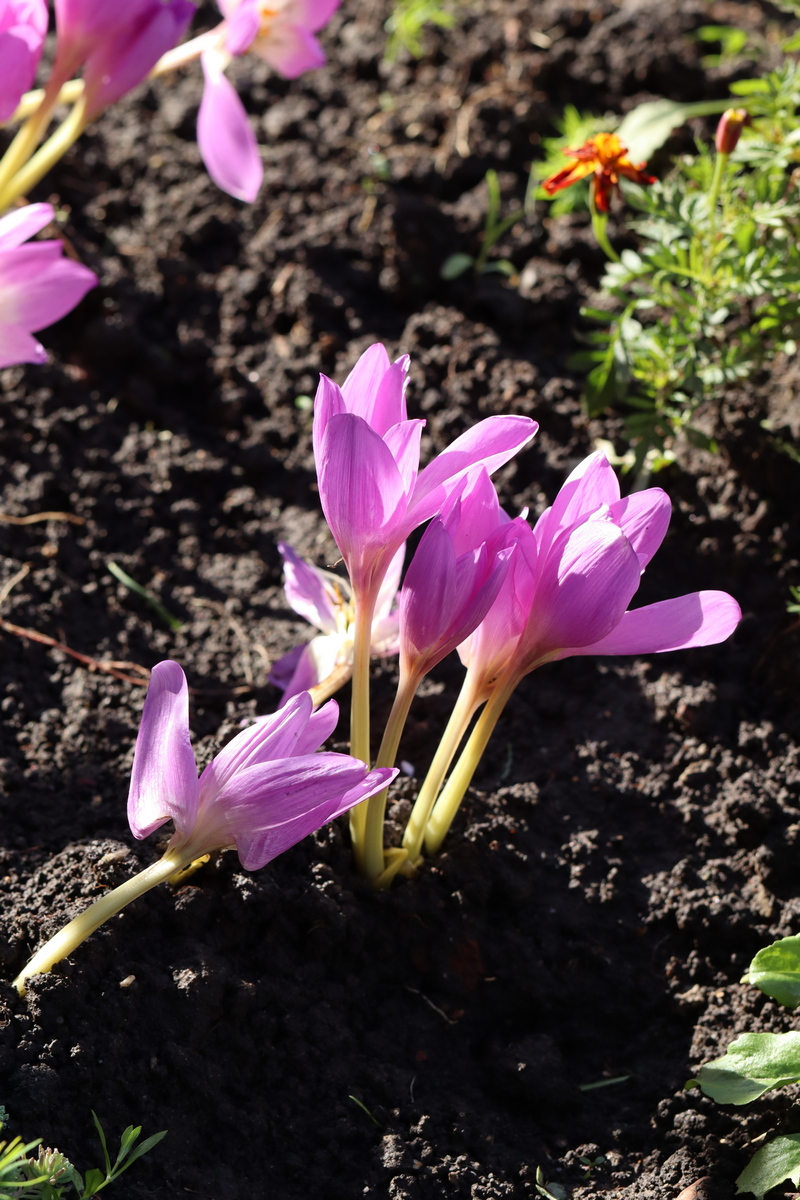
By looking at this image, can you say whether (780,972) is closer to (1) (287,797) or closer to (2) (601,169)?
(1) (287,797)

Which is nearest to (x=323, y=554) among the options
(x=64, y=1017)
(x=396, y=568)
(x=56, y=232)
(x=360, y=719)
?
(x=396, y=568)

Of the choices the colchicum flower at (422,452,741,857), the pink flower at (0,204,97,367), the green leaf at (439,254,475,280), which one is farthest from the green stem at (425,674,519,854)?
the green leaf at (439,254,475,280)

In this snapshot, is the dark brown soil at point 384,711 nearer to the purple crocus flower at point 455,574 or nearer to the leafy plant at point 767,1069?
the leafy plant at point 767,1069

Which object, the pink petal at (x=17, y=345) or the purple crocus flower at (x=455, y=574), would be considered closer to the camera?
the purple crocus flower at (x=455, y=574)

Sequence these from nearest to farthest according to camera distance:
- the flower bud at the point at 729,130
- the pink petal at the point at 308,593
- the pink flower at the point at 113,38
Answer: the pink flower at the point at 113,38 < the pink petal at the point at 308,593 < the flower bud at the point at 729,130

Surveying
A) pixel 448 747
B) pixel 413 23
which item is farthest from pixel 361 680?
pixel 413 23

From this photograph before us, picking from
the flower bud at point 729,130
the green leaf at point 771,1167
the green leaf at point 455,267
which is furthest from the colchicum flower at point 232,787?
the green leaf at point 455,267

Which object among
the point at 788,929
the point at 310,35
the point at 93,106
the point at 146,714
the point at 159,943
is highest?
the point at 93,106

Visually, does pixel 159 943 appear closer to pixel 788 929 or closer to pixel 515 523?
pixel 515 523
